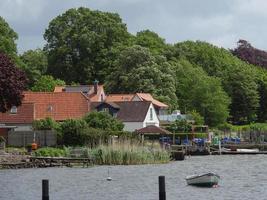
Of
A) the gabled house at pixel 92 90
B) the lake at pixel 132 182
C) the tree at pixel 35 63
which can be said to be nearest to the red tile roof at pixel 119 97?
the gabled house at pixel 92 90

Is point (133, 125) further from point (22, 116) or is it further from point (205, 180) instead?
point (205, 180)

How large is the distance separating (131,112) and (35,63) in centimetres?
4164

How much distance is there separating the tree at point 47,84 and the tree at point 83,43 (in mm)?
9392

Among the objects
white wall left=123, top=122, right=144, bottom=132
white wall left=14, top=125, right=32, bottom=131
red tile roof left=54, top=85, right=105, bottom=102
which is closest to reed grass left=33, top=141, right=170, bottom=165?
white wall left=14, top=125, right=32, bottom=131

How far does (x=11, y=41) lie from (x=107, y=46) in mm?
22695

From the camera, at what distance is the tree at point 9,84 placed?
282 feet

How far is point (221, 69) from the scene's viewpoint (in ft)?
549

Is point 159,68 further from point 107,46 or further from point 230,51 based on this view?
point 230,51

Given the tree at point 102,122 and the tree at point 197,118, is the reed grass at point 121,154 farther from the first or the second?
the tree at point 197,118

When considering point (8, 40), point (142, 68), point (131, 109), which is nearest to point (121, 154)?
point (131, 109)

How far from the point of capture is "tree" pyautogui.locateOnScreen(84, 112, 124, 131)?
9938 centimetres

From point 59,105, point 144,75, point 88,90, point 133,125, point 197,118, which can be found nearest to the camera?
point 59,105

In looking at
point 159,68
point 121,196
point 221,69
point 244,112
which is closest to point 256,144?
point 159,68

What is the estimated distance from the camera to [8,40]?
13325cm
